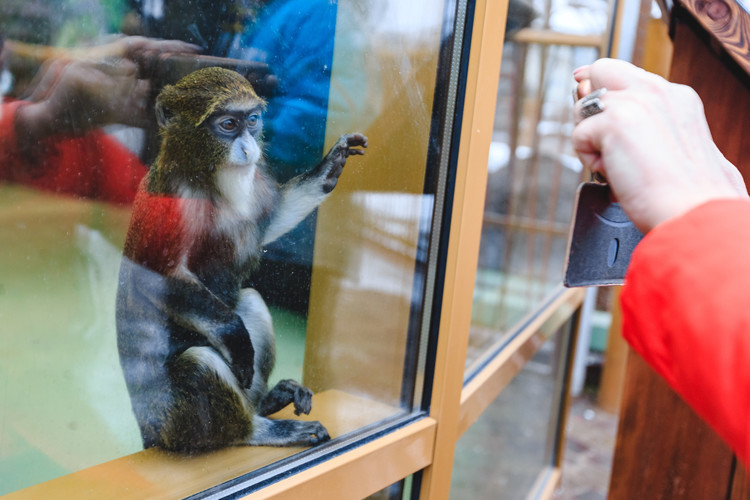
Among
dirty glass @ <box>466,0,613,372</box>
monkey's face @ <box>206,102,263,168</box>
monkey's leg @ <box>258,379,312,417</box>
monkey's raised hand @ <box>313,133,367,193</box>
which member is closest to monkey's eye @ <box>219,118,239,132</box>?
monkey's face @ <box>206,102,263,168</box>

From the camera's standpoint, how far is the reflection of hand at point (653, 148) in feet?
1.34

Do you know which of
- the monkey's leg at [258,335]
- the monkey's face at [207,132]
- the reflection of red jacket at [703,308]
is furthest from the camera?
the monkey's leg at [258,335]

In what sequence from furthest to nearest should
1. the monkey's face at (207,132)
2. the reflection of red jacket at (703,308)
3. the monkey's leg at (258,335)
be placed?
the monkey's leg at (258,335) → the monkey's face at (207,132) → the reflection of red jacket at (703,308)

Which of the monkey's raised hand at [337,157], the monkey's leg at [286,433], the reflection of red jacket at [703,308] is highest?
the monkey's raised hand at [337,157]

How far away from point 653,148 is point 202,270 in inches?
17.6

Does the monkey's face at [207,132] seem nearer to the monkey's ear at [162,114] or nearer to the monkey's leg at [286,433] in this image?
the monkey's ear at [162,114]

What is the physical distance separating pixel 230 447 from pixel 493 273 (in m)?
1.58

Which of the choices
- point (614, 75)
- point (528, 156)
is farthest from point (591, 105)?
point (528, 156)

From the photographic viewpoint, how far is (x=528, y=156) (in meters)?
2.26

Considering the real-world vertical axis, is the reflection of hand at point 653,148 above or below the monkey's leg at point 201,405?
above

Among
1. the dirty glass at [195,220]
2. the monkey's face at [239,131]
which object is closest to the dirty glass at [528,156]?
the dirty glass at [195,220]

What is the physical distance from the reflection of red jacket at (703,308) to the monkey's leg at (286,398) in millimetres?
478

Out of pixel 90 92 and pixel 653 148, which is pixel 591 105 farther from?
pixel 90 92

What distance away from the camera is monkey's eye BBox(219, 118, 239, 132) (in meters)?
0.63
